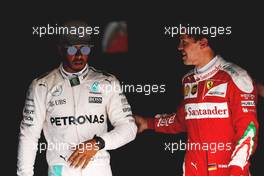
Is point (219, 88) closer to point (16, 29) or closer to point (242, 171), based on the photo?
point (242, 171)

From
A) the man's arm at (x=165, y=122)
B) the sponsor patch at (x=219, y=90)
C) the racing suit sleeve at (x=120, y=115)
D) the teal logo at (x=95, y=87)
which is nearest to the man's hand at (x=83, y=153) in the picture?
the racing suit sleeve at (x=120, y=115)

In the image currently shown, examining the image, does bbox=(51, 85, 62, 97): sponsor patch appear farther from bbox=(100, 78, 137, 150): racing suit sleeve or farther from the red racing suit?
the red racing suit

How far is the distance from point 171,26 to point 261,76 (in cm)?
74

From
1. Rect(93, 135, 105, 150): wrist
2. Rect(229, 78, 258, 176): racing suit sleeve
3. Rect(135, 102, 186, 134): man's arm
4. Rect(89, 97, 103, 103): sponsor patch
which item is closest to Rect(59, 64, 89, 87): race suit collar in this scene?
Rect(89, 97, 103, 103): sponsor patch

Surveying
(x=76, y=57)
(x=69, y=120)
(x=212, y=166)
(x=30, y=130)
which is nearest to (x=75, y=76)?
(x=76, y=57)

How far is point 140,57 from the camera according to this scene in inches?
175

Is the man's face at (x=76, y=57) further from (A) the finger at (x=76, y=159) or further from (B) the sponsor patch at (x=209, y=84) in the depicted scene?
(B) the sponsor patch at (x=209, y=84)

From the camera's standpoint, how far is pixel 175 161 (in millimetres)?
4496

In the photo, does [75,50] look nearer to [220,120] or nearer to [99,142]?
[99,142]

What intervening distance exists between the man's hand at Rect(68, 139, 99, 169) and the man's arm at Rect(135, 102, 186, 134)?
2.03 feet

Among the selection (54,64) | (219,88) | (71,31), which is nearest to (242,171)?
(219,88)

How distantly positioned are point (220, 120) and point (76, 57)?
3.11ft

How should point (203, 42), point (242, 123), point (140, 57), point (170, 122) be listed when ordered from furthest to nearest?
point (140, 57)
point (170, 122)
point (203, 42)
point (242, 123)

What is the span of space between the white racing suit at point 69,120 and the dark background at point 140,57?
0.69 meters
